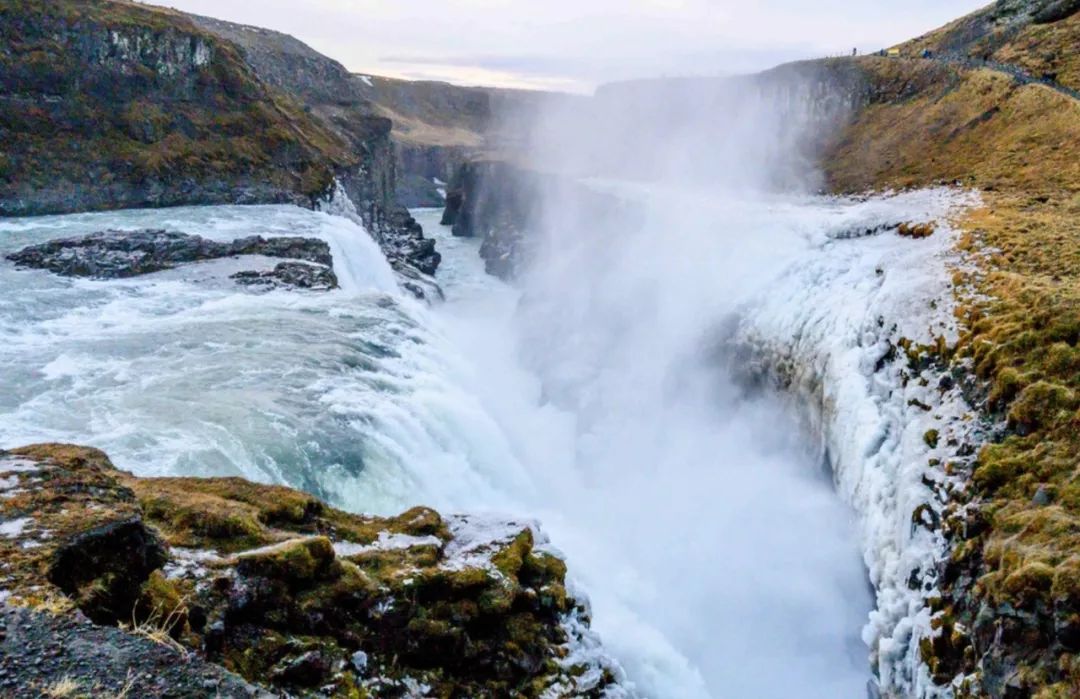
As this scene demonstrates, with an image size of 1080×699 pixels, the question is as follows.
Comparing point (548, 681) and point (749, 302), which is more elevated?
point (749, 302)

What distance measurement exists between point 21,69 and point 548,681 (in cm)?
5902

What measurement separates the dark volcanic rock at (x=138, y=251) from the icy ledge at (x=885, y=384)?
23.7 m

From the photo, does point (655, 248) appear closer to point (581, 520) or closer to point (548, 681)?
point (581, 520)

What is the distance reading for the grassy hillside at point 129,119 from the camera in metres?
46.7

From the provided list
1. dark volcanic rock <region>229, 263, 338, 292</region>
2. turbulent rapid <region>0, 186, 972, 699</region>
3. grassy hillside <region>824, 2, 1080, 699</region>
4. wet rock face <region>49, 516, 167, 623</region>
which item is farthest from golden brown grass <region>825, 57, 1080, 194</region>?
wet rock face <region>49, 516, 167, 623</region>

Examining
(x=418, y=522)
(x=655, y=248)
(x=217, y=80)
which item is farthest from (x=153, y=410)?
(x=217, y=80)

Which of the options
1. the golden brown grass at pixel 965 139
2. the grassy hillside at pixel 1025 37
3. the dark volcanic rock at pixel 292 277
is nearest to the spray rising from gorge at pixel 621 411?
the dark volcanic rock at pixel 292 277

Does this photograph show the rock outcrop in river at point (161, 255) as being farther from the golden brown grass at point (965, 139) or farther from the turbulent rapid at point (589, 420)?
the golden brown grass at point (965, 139)

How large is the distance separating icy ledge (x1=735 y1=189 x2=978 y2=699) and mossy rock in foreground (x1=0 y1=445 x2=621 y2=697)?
6.70m

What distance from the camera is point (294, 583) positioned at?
30.0 ft

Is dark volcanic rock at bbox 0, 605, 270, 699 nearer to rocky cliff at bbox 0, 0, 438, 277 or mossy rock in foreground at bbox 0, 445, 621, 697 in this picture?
mossy rock in foreground at bbox 0, 445, 621, 697

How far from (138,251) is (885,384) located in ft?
109

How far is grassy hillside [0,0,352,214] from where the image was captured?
4672 centimetres

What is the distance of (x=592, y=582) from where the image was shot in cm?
1966
